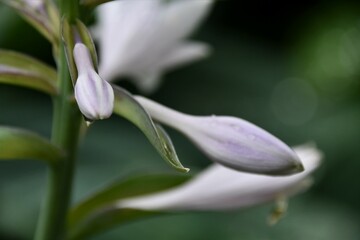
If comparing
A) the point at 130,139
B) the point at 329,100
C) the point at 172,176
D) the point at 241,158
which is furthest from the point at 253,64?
the point at 241,158

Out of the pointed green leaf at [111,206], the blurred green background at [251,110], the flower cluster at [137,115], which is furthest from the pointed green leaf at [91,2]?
the blurred green background at [251,110]

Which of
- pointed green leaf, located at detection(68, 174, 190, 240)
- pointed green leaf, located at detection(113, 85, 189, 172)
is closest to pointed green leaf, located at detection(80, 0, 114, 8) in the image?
pointed green leaf, located at detection(113, 85, 189, 172)

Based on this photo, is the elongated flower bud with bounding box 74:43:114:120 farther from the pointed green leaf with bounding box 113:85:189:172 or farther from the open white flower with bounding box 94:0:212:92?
the open white flower with bounding box 94:0:212:92

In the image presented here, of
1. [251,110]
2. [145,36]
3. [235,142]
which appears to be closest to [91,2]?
[235,142]

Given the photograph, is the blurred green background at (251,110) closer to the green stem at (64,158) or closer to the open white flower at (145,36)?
the open white flower at (145,36)

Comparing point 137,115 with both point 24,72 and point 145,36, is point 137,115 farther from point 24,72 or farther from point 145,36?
point 145,36

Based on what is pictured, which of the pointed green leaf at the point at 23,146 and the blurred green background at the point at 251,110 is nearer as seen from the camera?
the pointed green leaf at the point at 23,146
